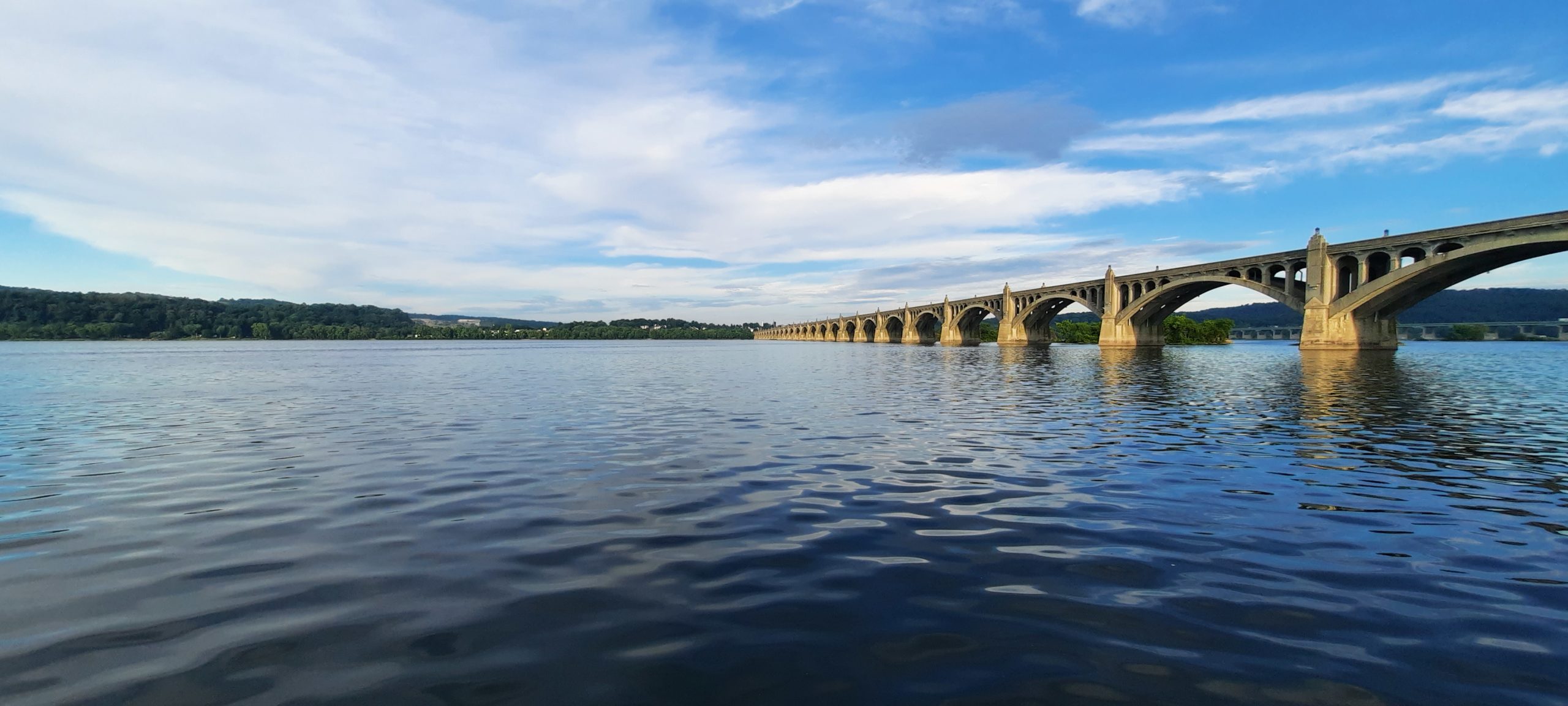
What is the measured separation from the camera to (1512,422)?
18484 mm

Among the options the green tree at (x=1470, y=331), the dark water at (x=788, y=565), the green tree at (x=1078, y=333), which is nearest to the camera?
the dark water at (x=788, y=565)

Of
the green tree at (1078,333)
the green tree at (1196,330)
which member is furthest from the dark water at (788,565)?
the green tree at (1078,333)

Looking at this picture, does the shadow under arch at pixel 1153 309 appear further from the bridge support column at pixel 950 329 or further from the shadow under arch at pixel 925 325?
the shadow under arch at pixel 925 325

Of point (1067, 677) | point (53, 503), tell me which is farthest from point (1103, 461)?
point (53, 503)

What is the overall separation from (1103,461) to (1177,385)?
23.4 meters

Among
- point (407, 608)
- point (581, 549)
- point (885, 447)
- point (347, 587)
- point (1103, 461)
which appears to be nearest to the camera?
point (407, 608)

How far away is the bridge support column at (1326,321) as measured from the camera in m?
68.9

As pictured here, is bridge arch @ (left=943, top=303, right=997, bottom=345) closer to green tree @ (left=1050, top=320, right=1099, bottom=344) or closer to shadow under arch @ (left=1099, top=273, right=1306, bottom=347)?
shadow under arch @ (left=1099, top=273, right=1306, bottom=347)

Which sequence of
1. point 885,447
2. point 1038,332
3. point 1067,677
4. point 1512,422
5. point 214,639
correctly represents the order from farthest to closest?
point 1038,332 < point 1512,422 < point 885,447 < point 214,639 < point 1067,677

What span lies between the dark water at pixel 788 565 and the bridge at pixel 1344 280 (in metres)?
56.5

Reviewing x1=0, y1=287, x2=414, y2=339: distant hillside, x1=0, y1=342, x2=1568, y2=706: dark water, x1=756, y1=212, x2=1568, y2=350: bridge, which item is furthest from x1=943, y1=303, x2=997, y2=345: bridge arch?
x1=0, y1=287, x2=414, y2=339: distant hillside

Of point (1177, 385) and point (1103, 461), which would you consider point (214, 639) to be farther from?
point (1177, 385)

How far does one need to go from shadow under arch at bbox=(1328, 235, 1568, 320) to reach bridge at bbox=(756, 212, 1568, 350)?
0.10m

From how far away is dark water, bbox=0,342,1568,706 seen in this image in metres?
4.55
